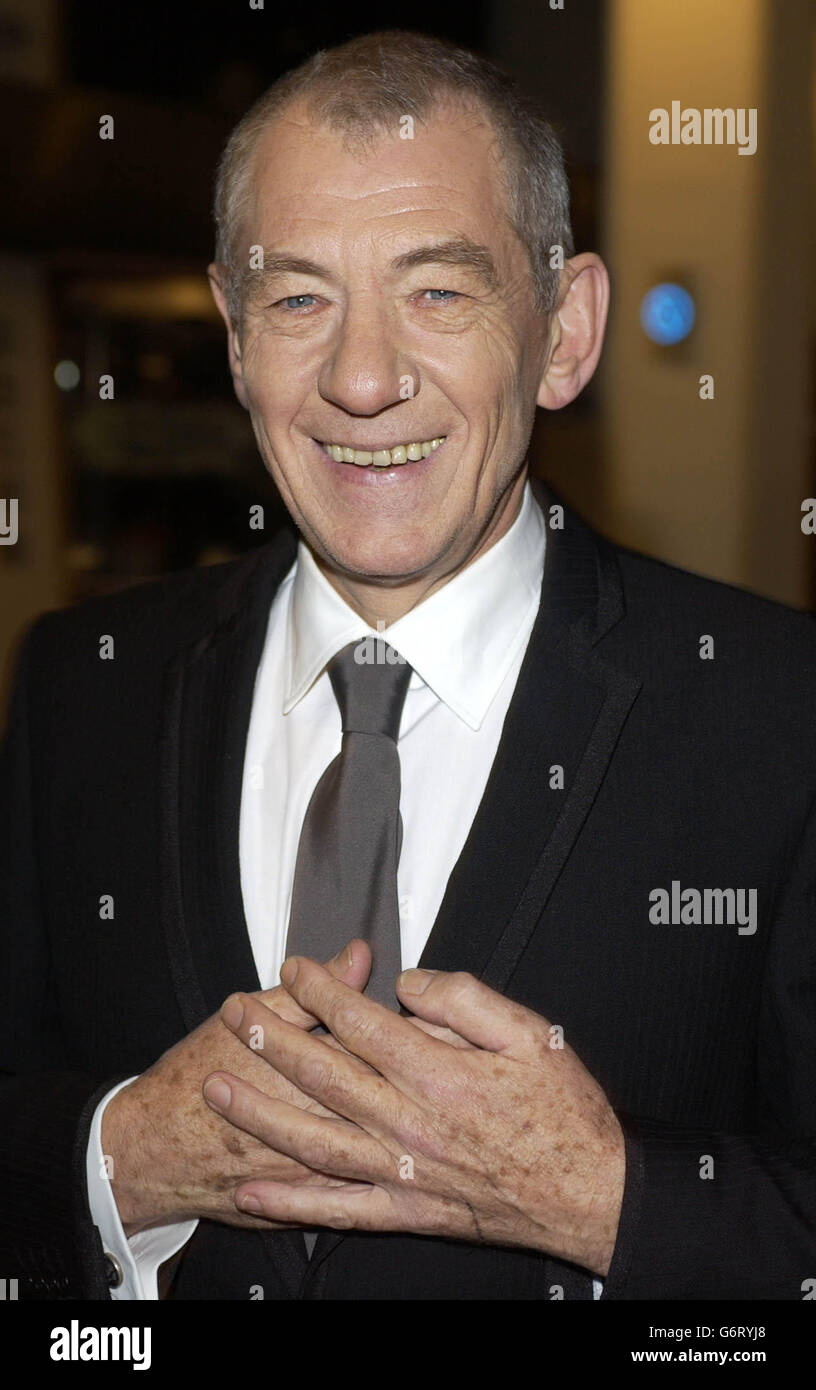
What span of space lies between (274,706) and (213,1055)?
0.50m

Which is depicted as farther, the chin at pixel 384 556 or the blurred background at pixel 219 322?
the blurred background at pixel 219 322

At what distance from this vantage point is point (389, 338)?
1.52 m

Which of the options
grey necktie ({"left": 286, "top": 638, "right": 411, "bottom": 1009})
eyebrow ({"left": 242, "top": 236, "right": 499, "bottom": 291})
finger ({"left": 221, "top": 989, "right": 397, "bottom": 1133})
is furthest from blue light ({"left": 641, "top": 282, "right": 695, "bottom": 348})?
finger ({"left": 221, "top": 989, "right": 397, "bottom": 1133})

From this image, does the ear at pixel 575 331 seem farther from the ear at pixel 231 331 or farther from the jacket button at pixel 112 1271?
the jacket button at pixel 112 1271

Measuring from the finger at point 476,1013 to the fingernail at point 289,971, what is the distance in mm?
122

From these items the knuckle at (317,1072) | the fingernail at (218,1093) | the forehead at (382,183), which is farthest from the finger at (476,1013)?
the forehead at (382,183)

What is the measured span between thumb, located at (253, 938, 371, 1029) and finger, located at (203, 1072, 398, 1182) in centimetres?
8

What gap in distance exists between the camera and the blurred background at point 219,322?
5160 millimetres

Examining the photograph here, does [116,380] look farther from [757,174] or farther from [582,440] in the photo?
[757,174]

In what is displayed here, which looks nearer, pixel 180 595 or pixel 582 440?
pixel 180 595

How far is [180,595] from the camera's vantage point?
1963mm

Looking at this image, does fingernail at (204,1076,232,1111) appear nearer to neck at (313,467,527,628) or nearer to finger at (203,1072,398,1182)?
finger at (203,1072,398,1182)

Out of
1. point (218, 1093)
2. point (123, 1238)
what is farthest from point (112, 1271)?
point (218, 1093)
